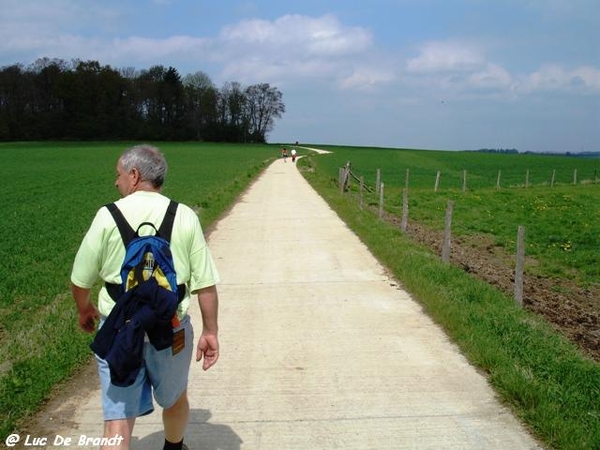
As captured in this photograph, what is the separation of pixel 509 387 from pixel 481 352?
0.77 m

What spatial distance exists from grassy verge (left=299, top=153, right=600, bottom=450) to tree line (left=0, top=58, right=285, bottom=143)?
102m

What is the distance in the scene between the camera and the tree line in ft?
336

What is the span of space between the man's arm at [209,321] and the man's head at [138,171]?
0.60 meters

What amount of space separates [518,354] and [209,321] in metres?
3.20

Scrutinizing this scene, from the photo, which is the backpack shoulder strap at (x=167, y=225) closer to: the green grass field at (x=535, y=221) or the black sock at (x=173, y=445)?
the black sock at (x=173, y=445)

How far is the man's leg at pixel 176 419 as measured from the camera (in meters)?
3.21

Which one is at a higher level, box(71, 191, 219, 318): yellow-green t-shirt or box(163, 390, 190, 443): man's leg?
box(71, 191, 219, 318): yellow-green t-shirt

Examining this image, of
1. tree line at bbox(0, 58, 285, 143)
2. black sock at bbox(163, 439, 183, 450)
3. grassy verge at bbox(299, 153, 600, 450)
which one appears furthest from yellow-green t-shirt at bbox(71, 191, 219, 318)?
tree line at bbox(0, 58, 285, 143)

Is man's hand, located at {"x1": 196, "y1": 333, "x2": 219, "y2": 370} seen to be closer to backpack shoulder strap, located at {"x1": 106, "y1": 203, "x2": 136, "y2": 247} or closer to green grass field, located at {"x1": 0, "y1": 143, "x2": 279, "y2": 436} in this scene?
backpack shoulder strap, located at {"x1": 106, "y1": 203, "x2": 136, "y2": 247}

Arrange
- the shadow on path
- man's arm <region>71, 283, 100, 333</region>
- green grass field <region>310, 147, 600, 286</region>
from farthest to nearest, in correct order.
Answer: green grass field <region>310, 147, 600, 286</region> < the shadow on path < man's arm <region>71, 283, 100, 333</region>

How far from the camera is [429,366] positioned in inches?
197

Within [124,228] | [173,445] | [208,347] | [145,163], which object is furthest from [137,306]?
[173,445]

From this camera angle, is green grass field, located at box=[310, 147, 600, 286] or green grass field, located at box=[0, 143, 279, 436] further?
green grass field, located at box=[310, 147, 600, 286]

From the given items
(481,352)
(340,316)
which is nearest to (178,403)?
(481,352)
